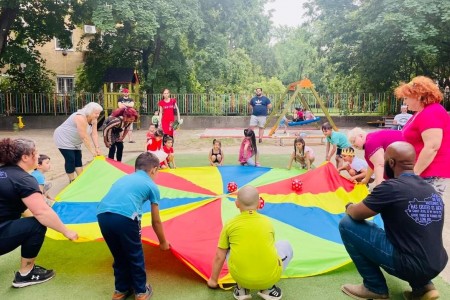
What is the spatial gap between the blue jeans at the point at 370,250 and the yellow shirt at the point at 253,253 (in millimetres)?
562

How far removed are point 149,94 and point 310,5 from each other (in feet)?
29.3

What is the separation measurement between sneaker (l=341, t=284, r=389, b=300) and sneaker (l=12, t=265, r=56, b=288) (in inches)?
92.2

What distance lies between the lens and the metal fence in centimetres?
1817

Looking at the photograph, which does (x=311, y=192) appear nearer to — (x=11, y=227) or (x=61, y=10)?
(x=11, y=227)

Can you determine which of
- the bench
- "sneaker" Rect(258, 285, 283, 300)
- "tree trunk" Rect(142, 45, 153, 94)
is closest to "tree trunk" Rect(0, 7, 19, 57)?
"tree trunk" Rect(142, 45, 153, 94)

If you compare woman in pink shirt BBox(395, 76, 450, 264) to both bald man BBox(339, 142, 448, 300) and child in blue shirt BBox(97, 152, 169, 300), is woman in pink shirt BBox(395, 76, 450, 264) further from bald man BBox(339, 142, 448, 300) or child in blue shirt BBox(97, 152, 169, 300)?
child in blue shirt BBox(97, 152, 169, 300)

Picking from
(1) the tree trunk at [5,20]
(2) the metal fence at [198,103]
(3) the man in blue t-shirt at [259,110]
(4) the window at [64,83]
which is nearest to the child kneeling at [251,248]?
(3) the man in blue t-shirt at [259,110]

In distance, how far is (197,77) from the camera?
1894cm

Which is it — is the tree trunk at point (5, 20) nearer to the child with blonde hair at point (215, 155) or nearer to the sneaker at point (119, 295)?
the child with blonde hair at point (215, 155)

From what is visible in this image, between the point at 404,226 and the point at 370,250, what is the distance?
11.9 inches

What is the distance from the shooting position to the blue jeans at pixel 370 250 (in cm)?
271

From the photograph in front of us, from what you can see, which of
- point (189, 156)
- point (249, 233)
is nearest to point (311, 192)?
point (249, 233)

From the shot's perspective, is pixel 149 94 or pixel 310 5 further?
pixel 310 5

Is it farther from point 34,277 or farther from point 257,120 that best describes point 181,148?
point 34,277
